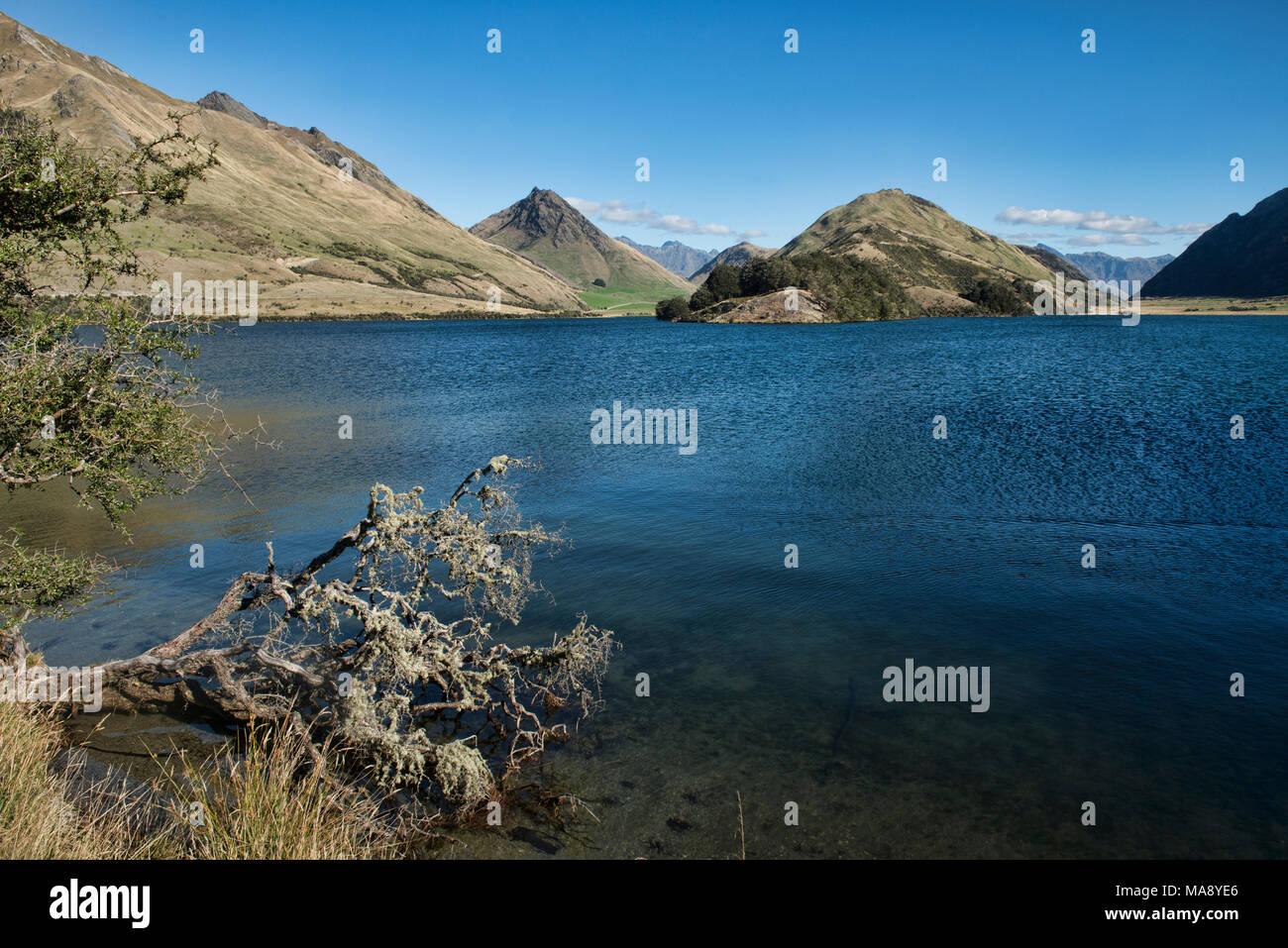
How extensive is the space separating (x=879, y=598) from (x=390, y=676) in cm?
1272

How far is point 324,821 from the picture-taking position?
9.33m

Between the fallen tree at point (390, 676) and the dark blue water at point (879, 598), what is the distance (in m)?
1.58

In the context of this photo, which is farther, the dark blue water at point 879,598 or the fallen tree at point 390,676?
the fallen tree at point 390,676

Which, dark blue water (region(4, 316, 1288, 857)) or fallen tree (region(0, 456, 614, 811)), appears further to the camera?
fallen tree (region(0, 456, 614, 811))

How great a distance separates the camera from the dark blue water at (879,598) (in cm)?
1138

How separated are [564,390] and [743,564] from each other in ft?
139

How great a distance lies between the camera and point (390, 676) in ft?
40.2

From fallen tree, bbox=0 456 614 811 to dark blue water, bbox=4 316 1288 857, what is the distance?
62.3 inches

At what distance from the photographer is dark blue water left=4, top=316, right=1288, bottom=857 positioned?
37.3 feet

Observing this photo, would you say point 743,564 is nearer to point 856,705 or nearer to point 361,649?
point 856,705
